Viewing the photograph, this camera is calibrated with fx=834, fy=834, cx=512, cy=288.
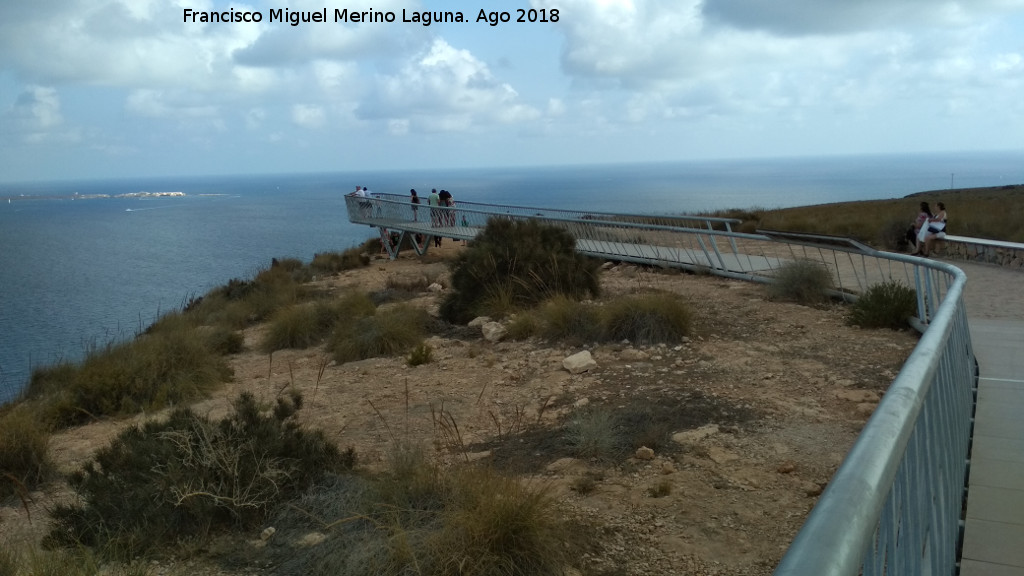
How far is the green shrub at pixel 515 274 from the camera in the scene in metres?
13.4

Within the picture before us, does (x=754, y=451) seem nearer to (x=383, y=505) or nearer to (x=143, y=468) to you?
(x=383, y=505)

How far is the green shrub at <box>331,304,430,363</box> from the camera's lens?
35.9 feet

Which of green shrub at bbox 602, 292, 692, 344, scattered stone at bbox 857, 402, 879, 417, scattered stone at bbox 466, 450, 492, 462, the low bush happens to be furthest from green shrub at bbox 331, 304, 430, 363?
the low bush

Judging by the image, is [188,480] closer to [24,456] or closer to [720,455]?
[24,456]

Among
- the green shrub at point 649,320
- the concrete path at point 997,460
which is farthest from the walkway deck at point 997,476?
the green shrub at point 649,320

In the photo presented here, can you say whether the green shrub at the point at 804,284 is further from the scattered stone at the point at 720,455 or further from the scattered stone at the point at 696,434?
the scattered stone at the point at 720,455

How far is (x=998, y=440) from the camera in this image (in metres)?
4.70

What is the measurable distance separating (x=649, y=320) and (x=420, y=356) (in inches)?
110

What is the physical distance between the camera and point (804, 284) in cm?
1239

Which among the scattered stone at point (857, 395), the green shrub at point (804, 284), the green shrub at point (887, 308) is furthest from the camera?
the green shrub at point (804, 284)

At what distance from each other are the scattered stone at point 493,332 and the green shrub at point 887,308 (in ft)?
14.7

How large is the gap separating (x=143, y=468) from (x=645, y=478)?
125 inches

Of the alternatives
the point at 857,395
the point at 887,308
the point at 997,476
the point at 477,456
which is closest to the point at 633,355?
the point at 857,395

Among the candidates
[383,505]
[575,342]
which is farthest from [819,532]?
[575,342]
